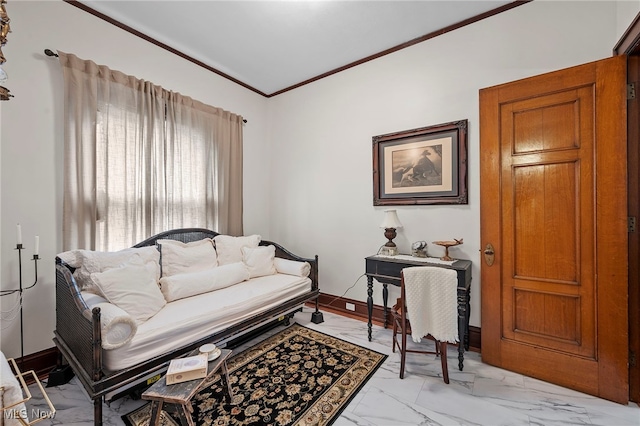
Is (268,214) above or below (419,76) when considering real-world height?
below

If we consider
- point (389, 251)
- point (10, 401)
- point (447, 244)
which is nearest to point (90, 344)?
point (10, 401)

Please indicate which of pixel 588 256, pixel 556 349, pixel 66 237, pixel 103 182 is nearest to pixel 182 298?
pixel 66 237

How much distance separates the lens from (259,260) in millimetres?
3115

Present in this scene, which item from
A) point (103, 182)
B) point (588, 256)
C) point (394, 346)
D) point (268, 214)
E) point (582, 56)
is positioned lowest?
point (394, 346)

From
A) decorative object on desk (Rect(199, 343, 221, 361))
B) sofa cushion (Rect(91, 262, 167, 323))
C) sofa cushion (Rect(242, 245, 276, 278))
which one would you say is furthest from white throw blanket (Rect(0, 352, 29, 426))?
sofa cushion (Rect(242, 245, 276, 278))

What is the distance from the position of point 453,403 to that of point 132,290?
2384 mm

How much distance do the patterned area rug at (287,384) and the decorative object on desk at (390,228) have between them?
3.18ft

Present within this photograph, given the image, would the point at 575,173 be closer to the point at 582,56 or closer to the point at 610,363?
the point at 582,56

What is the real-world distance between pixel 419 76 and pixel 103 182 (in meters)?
3.25

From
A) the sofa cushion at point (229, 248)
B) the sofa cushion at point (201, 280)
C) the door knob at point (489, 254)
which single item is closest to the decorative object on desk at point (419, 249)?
the door knob at point (489, 254)

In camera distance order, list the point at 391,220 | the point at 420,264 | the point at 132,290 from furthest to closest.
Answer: the point at 391,220
the point at 420,264
the point at 132,290

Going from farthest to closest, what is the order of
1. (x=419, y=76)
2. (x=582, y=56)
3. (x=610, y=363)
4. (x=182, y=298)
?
(x=419, y=76), (x=182, y=298), (x=582, y=56), (x=610, y=363)

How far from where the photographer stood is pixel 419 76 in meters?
2.84

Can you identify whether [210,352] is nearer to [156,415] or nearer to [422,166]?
[156,415]
